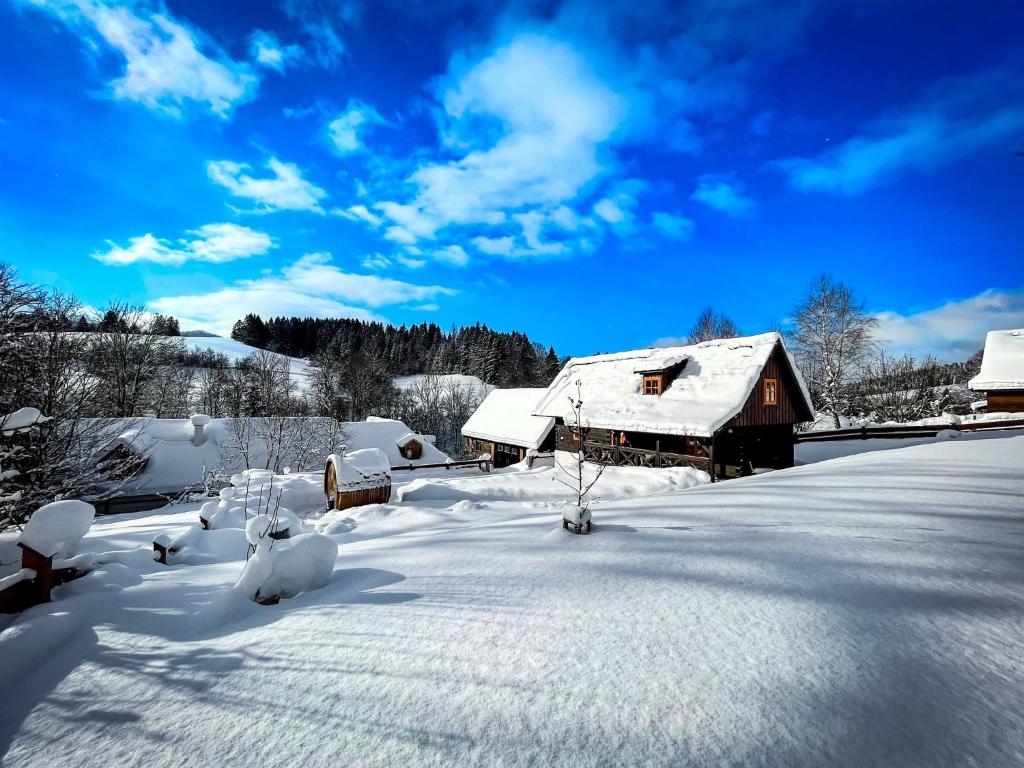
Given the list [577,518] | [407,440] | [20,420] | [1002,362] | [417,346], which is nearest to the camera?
[20,420]

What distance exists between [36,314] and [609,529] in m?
14.1

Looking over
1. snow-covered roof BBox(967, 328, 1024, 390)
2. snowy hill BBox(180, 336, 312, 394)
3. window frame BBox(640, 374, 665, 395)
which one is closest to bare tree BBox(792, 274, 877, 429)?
snow-covered roof BBox(967, 328, 1024, 390)

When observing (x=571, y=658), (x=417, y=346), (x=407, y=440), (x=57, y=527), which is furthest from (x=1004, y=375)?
(x=417, y=346)

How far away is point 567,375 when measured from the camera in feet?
80.8

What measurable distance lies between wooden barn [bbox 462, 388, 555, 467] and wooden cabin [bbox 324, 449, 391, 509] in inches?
444

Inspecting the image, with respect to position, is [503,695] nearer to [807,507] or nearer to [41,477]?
[807,507]

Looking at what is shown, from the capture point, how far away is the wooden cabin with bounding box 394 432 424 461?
29.4m

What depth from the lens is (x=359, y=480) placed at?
1436 cm

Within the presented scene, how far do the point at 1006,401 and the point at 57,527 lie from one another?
128 ft

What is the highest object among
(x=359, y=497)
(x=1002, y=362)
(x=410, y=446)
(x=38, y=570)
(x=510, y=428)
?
(x=1002, y=362)

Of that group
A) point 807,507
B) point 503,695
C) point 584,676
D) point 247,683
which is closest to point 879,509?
point 807,507

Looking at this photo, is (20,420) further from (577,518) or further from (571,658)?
(577,518)

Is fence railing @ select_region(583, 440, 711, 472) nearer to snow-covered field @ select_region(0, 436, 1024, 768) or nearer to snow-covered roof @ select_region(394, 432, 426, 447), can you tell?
snow-covered field @ select_region(0, 436, 1024, 768)

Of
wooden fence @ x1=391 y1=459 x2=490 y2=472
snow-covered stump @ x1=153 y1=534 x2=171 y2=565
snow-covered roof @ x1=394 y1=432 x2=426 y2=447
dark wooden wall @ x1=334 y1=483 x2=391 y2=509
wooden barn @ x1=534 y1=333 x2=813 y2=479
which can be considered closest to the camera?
snow-covered stump @ x1=153 y1=534 x2=171 y2=565
